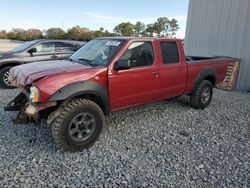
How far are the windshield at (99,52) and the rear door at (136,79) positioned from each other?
0.71ft

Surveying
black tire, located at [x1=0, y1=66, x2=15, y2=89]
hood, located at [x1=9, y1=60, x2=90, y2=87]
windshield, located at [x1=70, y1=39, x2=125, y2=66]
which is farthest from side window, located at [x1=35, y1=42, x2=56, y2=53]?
hood, located at [x1=9, y1=60, x2=90, y2=87]

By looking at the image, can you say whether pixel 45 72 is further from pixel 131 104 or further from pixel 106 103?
pixel 131 104

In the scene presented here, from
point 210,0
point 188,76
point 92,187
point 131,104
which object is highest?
point 210,0

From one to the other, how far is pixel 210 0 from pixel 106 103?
7467 mm

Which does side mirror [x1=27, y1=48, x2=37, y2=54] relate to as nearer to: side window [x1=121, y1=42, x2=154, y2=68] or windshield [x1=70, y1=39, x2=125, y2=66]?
windshield [x1=70, y1=39, x2=125, y2=66]

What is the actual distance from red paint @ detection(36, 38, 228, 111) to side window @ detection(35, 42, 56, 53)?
15.0 feet

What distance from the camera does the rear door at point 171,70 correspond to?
14.0 ft

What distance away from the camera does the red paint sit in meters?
3.01

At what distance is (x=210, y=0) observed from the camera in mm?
8555

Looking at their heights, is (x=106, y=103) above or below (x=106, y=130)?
above

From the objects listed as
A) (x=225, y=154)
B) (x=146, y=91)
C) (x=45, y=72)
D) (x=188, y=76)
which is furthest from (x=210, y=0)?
(x=45, y=72)

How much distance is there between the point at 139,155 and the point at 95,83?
1305 mm

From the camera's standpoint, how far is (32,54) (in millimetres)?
6996

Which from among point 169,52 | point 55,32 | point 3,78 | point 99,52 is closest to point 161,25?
point 55,32
